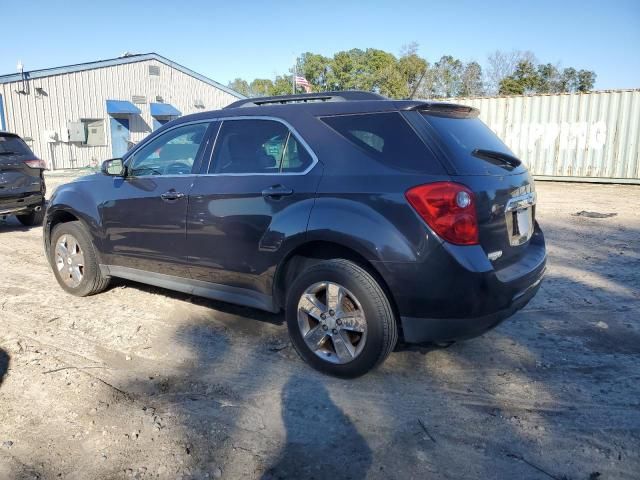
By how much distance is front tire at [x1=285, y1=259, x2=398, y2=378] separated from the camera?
3145 millimetres

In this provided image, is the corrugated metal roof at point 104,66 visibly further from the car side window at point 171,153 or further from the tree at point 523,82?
the tree at point 523,82

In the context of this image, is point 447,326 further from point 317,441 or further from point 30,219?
point 30,219

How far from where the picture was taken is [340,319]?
3311mm

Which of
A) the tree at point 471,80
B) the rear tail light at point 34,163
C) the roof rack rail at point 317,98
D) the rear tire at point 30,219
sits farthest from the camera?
the tree at point 471,80

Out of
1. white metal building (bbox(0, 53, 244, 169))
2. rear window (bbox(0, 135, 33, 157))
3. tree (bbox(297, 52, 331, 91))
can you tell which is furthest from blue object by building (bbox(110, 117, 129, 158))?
tree (bbox(297, 52, 331, 91))

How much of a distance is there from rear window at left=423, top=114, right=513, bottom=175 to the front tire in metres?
0.90

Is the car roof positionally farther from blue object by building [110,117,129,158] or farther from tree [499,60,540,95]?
tree [499,60,540,95]

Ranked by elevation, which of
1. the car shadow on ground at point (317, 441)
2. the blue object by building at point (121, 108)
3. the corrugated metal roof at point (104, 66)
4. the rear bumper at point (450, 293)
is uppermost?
the corrugated metal roof at point (104, 66)

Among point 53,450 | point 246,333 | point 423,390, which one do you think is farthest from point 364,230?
point 53,450

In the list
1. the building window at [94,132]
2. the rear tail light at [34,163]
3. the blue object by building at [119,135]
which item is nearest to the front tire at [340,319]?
the rear tail light at [34,163]

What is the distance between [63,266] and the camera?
5.24 meters

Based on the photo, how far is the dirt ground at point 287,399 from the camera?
2611mm

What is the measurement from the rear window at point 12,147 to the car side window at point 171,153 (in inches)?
198

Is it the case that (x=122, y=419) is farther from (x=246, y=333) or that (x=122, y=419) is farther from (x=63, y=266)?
(x=63, y=266)
